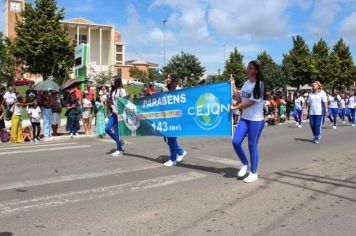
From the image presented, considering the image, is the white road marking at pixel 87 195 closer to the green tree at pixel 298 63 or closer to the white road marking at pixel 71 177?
the white road marking at pixel 71 177

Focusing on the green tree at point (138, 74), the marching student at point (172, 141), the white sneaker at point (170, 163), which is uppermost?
the green tree at point (138, 74)

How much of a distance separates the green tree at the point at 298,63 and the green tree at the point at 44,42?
922 inches

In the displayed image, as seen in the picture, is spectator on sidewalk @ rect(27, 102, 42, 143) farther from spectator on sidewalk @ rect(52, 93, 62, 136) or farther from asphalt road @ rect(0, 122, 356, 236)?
asphalt road @ rect(0, 122, 356, 236)

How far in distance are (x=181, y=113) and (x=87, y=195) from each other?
2854 millimetres

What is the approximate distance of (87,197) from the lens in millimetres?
6402

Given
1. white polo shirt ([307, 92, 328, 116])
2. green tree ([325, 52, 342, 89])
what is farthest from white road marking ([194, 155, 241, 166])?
green tree ([325, 52, 342, 89])

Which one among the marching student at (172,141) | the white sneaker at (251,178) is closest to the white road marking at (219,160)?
the marching student at (172,141)

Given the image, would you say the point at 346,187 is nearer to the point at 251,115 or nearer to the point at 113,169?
the point at 251,115

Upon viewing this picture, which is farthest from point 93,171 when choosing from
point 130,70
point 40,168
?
point 130,70

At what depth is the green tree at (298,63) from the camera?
1929 inches

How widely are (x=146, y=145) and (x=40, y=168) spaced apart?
415 centimetres

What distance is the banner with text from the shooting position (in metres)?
7.91

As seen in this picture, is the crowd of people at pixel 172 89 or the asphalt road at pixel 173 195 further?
the crowd of people at pixel 172 89

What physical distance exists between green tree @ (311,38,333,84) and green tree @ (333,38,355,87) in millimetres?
2321
